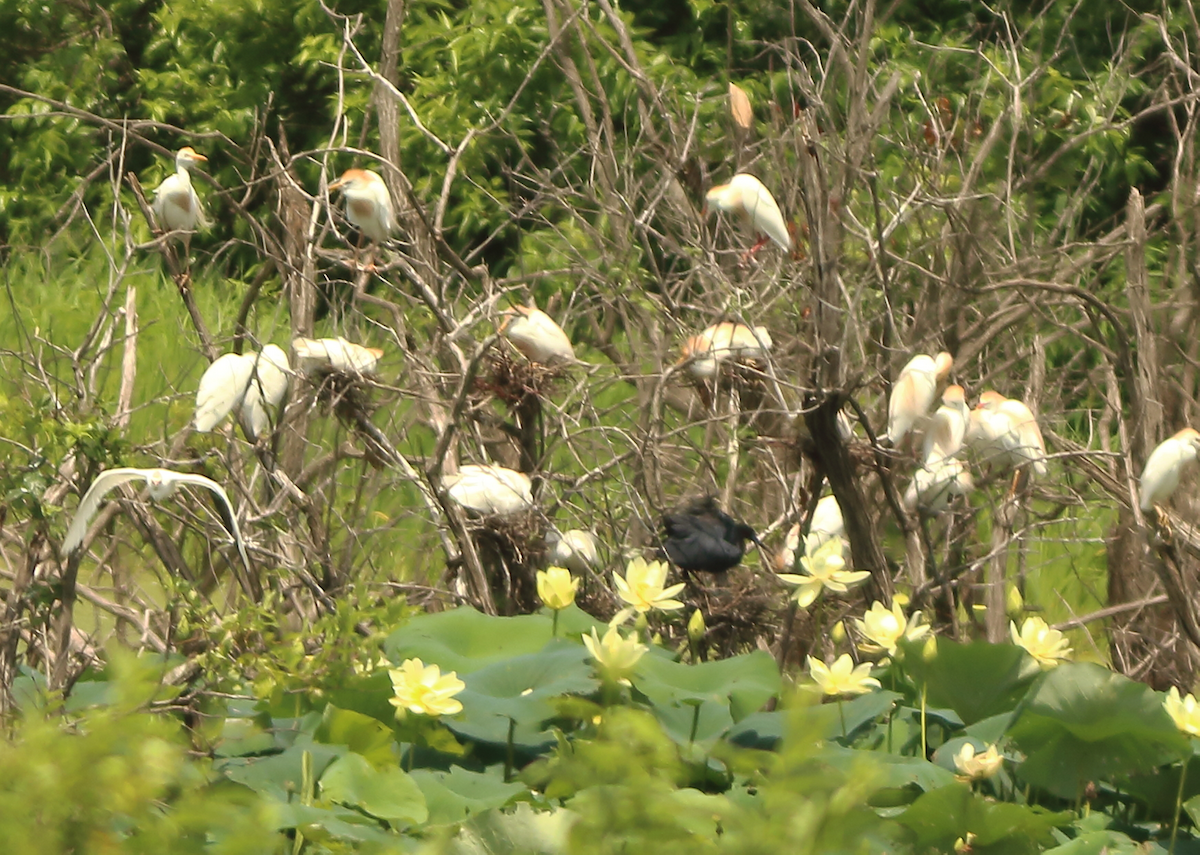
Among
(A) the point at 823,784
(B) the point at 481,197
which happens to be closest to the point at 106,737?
(A) the point at 823,784

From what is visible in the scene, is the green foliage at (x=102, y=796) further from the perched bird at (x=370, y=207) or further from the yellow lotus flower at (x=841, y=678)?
the perched bird at (x=370, y=207)

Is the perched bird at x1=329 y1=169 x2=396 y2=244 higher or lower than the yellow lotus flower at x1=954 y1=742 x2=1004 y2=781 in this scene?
higher

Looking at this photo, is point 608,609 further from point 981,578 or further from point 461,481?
Result: point 981,578

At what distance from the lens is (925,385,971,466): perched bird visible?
2.81 m

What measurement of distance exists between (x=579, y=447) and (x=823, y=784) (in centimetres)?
240

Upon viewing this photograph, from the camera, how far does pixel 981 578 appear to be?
4.07 metres

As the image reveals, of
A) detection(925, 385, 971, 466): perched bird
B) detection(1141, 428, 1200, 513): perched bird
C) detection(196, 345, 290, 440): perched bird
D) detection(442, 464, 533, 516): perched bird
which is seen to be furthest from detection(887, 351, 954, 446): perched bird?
detection(196, 345, 290, 440): perched bird

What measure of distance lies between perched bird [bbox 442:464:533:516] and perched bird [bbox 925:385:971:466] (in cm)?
78

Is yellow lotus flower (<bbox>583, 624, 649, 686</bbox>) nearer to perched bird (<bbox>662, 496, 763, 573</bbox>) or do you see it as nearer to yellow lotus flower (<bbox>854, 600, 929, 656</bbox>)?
yellow lotus flower (<bbox>854, 600, 929, 656</bbox>)

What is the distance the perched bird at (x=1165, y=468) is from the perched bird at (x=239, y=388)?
5.39ft

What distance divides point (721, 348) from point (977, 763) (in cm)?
114

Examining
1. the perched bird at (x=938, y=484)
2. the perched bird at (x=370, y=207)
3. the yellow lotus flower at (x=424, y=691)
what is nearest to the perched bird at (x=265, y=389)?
the perched bird at (x=370, y=207)

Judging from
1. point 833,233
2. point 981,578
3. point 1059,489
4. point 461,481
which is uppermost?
point 833,233

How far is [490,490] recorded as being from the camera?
9.21 feet
